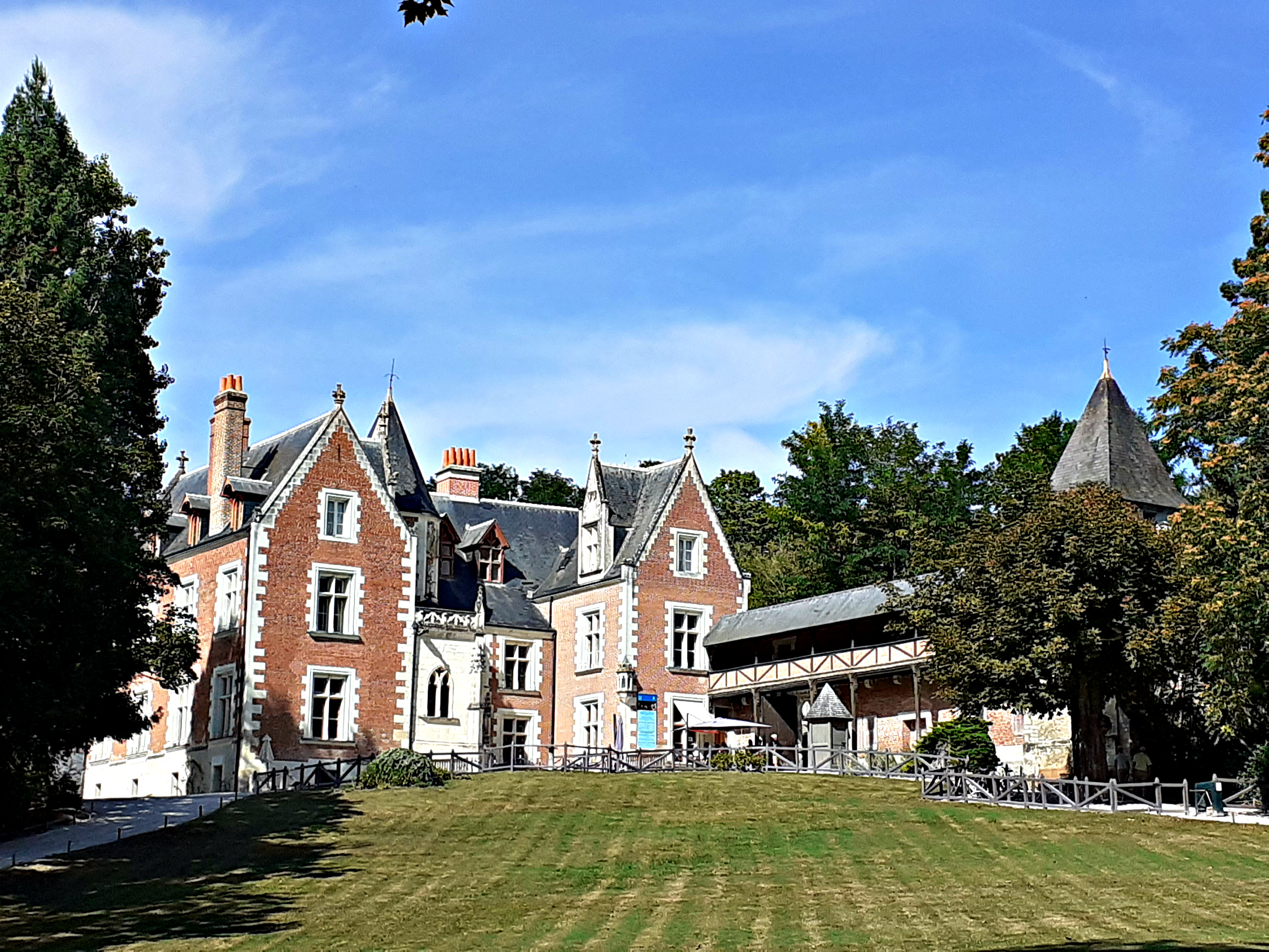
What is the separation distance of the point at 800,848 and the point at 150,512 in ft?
53.6

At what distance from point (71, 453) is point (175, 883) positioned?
7.76 metres

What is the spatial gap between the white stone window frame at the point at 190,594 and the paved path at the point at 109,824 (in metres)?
7.79

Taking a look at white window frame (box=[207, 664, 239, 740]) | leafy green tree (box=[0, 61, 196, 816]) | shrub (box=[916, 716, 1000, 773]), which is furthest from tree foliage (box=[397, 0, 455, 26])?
white window frame (box=[207, 664, 239, 740])

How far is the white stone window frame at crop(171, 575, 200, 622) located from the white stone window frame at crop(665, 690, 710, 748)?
13782 mm

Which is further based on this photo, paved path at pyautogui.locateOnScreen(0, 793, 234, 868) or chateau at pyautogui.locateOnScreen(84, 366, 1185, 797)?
chateau at pyautogui.locateOnScreen(84, 366, 1185, 797)

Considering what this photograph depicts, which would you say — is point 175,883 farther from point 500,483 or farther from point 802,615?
point 500,483

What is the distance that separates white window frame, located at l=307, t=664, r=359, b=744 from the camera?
3994cm

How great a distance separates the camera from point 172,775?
42.3 m

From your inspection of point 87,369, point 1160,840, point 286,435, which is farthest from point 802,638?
point 87,369

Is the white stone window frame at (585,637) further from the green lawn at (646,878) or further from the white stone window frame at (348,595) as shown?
the green lawn at (646,878)

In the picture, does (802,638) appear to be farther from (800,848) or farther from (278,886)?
(278,886)

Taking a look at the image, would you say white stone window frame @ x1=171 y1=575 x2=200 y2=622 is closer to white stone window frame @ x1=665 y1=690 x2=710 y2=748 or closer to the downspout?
the downspout

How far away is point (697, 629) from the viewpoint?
1842 inches

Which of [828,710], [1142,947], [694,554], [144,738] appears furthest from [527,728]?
[1142,947]
